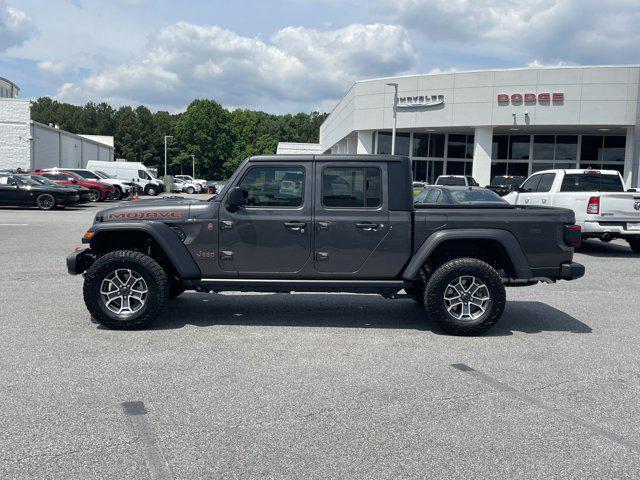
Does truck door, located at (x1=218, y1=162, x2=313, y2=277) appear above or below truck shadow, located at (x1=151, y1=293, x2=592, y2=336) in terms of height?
above

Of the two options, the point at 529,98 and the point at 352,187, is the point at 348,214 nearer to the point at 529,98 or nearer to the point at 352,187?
the point at 352,187

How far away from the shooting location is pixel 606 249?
1543 centimetres

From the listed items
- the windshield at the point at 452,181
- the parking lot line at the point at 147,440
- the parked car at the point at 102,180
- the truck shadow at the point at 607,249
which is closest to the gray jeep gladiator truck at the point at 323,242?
the parking lot line at the point at 147,440

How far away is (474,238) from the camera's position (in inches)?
254

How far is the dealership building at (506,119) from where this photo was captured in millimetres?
37156

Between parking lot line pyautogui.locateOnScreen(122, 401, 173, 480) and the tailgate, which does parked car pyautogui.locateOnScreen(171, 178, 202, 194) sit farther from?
parking lot line pyautogui.locateOnScreen(122, 401, 173, 480)

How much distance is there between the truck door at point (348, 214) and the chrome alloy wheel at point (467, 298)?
3.14 feet

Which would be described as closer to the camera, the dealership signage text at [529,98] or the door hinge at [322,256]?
the door hinge at [322,256]

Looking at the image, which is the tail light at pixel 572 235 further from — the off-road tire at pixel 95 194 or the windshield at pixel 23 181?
the off-road tire at pixel 95 194

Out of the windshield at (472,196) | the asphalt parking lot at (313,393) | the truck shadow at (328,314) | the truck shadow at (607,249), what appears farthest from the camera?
the truck shadow at (607,249)

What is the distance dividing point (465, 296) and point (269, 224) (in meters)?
2.22

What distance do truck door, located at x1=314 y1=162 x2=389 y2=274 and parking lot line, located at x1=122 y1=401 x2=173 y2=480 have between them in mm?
2705

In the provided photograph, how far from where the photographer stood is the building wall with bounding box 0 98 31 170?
152ft

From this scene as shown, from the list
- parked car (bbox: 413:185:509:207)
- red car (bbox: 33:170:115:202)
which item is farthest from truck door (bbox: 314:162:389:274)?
red car (bbox: 33:170:115:202)
